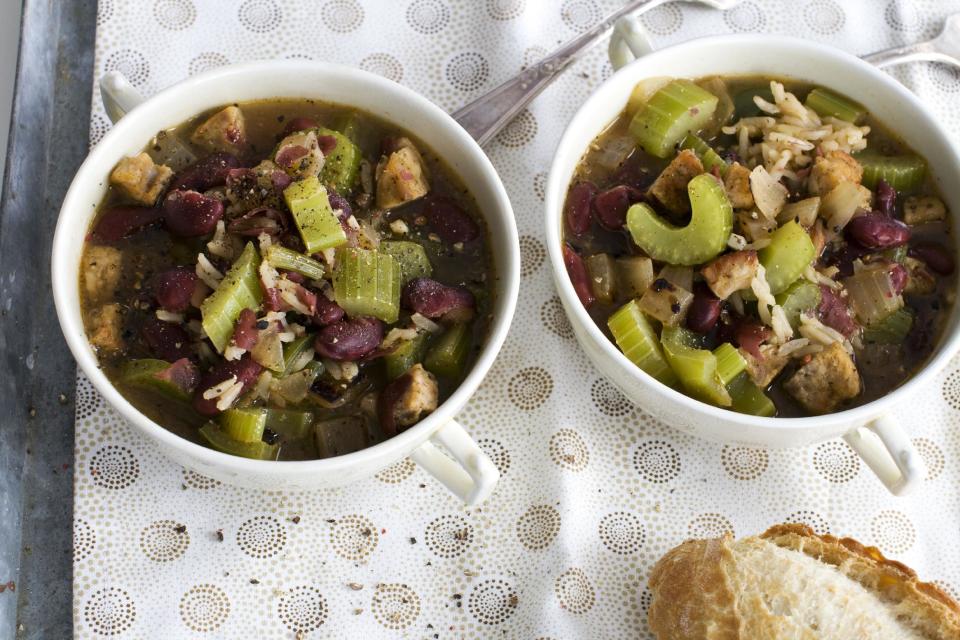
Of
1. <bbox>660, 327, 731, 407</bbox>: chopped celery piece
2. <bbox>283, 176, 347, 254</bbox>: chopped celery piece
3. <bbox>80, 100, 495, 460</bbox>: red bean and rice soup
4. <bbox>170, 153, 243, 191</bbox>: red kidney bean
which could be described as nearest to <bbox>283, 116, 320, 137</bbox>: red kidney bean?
<bbox>80, 100, 495, 460</bbox>: red bean and rice soup

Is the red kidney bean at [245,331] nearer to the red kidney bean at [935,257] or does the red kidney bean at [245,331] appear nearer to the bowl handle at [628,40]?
the bowl handle at [628,40]

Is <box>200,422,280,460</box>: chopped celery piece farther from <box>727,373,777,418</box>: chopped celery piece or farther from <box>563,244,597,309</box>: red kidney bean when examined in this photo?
<box>727,373,777,418</box>: chopped celery piece

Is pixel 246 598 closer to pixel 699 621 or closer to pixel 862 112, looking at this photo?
pixel 699 621

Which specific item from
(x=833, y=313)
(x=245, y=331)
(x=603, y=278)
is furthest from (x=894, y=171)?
(x=245, y=331)

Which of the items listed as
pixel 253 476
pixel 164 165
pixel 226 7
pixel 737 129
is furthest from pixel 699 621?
pixel 226 7

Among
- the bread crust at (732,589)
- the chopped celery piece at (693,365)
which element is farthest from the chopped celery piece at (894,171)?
the bread crust at (732,589)
